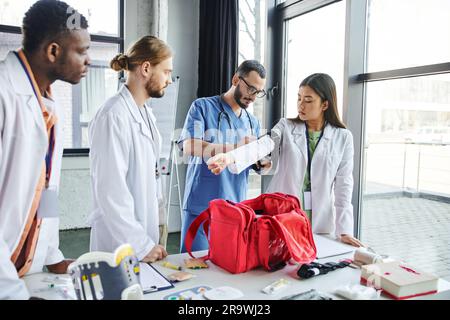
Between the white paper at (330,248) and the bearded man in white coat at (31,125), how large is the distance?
1036 mm

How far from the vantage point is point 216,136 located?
220cm

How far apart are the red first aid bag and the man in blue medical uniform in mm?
706

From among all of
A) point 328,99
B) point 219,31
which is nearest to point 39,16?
point 328,99

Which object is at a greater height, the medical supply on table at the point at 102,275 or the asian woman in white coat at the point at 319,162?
the asian woman in white coat at the point at 319,162

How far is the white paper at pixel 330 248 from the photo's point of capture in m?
1.57

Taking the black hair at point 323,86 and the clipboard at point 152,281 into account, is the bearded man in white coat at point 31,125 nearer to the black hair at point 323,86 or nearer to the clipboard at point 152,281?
the clipboard at point 152,281

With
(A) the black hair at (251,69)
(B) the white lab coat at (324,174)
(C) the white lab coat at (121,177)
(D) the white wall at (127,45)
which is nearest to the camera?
(C) the white lab coat at (121,177)

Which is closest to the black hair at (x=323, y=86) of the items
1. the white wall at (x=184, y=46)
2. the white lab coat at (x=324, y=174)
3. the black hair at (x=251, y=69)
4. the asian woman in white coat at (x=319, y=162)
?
the asian woman in white coat at (x=319, y=162)

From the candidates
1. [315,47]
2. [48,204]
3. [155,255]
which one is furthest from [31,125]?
[315,47]

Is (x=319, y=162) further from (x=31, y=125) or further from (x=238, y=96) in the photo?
(x=31, y=125)

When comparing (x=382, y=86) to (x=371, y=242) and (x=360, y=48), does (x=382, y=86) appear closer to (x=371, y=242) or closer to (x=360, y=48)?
(x=360, y=48)

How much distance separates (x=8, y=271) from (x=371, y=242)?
7.84ft
